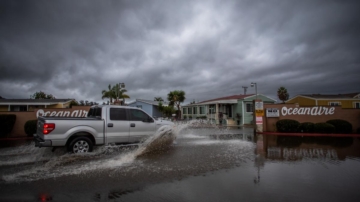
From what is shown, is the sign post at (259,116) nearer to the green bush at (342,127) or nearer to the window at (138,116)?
the green bush at (342,127)

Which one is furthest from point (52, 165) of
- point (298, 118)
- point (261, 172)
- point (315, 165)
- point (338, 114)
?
point (338, 114)

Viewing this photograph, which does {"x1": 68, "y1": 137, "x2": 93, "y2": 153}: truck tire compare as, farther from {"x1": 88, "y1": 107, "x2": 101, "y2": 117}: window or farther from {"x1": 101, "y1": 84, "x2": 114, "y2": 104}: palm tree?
{"x1": 101, "y1": 84, "x2": 114, "y2": 104}: palm tree

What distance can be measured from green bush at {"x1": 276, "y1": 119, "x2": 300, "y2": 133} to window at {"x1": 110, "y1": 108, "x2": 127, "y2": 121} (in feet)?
41.9

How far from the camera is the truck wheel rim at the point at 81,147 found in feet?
24.7

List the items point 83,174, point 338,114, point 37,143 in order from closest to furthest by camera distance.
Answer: point 83,174 → point 37,143 → point 338,114

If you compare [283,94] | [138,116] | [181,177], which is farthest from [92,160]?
[283,94]

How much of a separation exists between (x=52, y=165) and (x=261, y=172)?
5.98m

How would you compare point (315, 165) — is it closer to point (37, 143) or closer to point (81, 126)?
point (81, 126)

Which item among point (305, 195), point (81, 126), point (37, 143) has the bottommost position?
point (305, 195)

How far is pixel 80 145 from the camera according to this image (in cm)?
759

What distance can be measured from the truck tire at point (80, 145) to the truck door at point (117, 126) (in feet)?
2.35

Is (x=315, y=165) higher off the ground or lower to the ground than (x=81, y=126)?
lower

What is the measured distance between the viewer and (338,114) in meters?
17.5

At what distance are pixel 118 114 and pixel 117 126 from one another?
50cm
